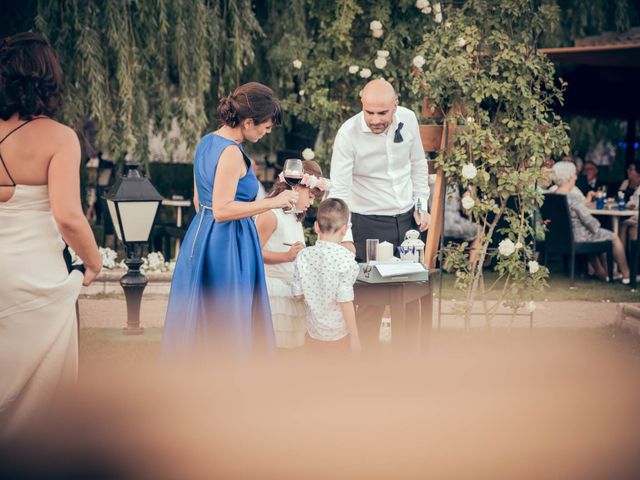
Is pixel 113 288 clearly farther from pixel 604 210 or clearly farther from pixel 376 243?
pixel 604 210

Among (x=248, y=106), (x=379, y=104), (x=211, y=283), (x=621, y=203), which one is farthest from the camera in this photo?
(x=621, y=203)

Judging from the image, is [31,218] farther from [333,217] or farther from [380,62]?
[380,62]

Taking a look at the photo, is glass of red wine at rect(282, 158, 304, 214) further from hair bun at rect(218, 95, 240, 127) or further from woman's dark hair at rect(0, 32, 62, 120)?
woman's dark hair at rect(0, 32, 62, 120)

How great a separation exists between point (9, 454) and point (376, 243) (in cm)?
280

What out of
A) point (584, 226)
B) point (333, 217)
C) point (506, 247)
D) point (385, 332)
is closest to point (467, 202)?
point (506, 247)

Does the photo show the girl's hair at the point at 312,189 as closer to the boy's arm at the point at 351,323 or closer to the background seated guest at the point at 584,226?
the boy's arm at the point at 351,323

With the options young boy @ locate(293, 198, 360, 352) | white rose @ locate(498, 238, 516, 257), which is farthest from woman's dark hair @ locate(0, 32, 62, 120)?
white rose @ locate(498, 238, 516, 257)

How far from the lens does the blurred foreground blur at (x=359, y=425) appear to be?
3076mm

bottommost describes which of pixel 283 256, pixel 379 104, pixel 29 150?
pixel 283 256

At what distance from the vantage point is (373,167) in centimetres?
598

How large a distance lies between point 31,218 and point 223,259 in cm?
128

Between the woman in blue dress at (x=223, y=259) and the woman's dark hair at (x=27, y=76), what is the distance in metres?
1.18

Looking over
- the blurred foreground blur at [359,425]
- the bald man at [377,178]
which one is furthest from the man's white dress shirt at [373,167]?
the blurred foreground blur at [359,425]

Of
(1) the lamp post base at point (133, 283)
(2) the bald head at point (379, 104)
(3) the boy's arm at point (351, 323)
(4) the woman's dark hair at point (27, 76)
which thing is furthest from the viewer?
(1) the lamp post base at point (133, 283)
